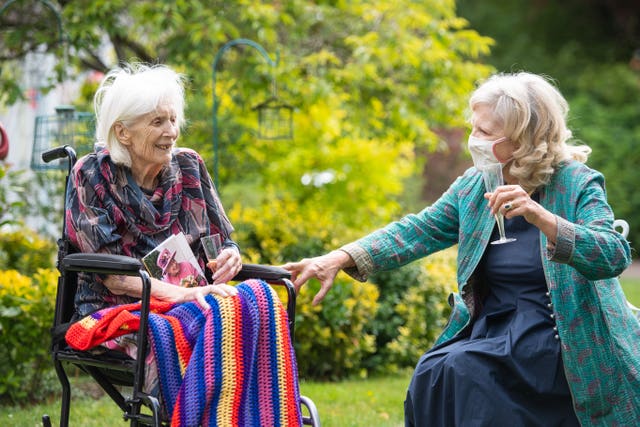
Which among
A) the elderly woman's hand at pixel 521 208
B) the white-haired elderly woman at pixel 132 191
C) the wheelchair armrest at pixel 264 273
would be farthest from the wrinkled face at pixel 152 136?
the elderly woman's hand at pixel 521 208

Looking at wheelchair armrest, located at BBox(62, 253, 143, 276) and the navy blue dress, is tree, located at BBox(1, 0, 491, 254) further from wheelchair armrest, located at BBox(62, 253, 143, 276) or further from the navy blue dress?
wheelchair armrest, located at BBox(62, 253, 143, 276)

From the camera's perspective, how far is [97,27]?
21.8ft

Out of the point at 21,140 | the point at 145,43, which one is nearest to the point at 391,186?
the point at 145,43

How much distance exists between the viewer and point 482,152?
293 cm

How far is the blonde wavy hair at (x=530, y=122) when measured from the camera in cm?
303

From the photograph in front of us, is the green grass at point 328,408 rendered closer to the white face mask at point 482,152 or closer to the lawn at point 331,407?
the lawn at point 331,407

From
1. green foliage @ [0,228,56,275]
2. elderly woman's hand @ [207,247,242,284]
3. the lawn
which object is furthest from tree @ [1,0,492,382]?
elderly woman's hand @ [207,247,242,284]

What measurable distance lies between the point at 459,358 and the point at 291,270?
2.36 feet

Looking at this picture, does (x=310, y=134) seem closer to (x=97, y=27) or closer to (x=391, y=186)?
(x=391, y=186)

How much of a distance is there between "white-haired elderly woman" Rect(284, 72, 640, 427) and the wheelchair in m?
0.53

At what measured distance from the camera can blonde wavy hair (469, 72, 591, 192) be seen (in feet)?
9.93

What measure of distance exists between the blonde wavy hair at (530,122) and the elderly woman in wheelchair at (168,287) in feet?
2.99

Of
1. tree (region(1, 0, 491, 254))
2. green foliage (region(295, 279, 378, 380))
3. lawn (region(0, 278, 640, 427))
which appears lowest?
lawn (region(0, 278, 640, 427))

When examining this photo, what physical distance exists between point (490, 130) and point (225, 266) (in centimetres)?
99
